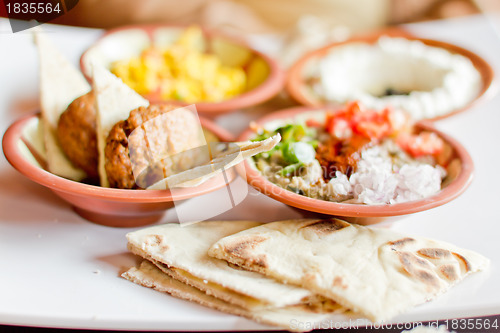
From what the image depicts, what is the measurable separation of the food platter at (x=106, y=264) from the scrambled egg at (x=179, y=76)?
0.82m

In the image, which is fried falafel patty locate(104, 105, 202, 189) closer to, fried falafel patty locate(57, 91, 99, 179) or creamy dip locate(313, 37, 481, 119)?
fried falafel patty locate(57, 91, 99, 179)

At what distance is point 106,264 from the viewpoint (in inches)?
64.2

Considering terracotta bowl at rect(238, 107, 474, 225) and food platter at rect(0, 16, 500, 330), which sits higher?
terracotta bowl at rect(238, 107, 474, 225)

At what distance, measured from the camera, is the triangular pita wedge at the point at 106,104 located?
1727 millimetres

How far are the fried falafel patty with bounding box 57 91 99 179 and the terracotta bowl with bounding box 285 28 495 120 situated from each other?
3.77 feet

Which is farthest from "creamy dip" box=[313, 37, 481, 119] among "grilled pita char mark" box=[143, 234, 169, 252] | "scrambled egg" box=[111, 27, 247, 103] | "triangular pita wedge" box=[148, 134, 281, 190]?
"grilled pita char mark" box=[143, 234, 169, 252]

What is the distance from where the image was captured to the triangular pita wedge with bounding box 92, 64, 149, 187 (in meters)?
1.73

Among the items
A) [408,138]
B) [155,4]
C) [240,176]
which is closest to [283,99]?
[408,138]

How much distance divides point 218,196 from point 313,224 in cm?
42

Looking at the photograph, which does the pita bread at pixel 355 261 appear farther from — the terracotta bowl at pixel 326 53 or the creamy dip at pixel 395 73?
the creamy dip at pixel 395 73

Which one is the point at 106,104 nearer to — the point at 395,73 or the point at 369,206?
the point at 369,206

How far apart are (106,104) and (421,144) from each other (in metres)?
1.21

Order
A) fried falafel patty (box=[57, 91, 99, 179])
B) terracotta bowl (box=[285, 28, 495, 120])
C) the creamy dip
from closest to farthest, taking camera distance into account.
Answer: fried falafel patty (box=[57, 91, 99, 179]) → terracotta bowl (box=[285, 28, 495, 120]) → the creamy dip

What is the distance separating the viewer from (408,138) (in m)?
2.04
